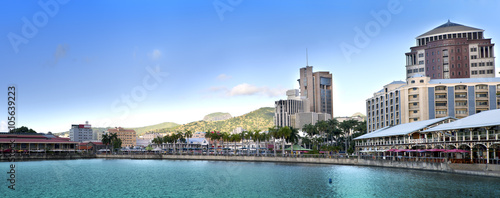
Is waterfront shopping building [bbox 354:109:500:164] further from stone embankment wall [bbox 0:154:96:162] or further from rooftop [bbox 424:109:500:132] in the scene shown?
stone embankment wall [bbox 0:154:96:162]

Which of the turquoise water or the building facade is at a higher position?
the building facade

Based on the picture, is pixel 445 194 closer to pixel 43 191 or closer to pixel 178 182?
pixel 178 182

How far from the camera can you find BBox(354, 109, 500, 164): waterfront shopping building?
270 ft

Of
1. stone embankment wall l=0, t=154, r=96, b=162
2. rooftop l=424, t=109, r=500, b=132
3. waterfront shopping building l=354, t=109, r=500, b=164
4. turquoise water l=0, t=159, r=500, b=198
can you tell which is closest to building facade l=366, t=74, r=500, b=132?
waterfront shopping building l=354, t=109, r=500, b=164

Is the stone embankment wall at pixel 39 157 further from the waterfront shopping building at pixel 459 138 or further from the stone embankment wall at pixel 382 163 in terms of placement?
the waterfront shopping building at pixel 459 138

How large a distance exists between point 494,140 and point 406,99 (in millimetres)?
77559

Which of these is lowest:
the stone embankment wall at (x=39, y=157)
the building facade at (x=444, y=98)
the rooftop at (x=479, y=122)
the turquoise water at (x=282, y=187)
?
the stone embankment wall at (x=39, y=157)

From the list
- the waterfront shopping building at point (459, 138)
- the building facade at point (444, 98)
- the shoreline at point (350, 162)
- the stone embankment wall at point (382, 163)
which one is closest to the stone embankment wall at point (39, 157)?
the shoreline at point (350, 162)

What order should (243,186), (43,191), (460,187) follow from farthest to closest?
(243,186) < (43,191) < (460,187)

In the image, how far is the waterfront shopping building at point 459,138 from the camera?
3238 inches

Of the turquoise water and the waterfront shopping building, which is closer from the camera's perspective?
the turquoise water

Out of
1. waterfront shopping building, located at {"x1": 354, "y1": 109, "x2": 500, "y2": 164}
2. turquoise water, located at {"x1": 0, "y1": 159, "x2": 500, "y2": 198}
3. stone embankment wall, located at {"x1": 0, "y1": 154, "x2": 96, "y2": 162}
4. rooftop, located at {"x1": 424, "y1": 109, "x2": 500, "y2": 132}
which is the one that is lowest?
stone embankment wall, located at {"x1": 0, "y1": 154, "x2": 96, "y2": 162}

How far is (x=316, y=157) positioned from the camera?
445 ft

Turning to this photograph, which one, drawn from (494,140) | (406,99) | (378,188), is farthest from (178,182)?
(406,99)
